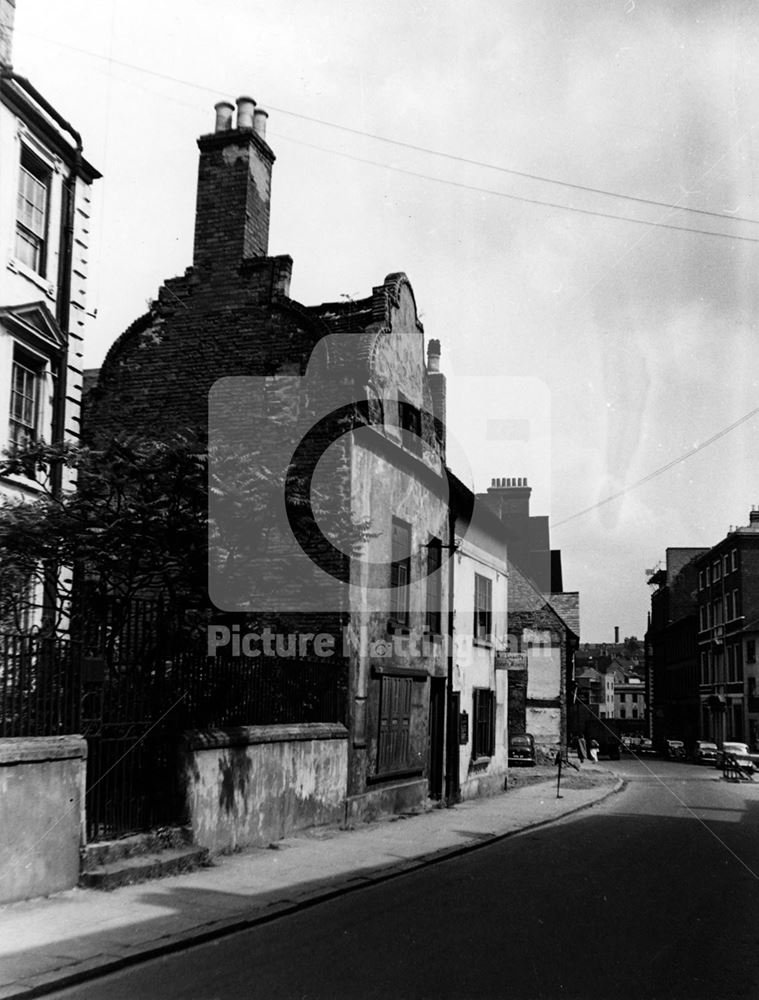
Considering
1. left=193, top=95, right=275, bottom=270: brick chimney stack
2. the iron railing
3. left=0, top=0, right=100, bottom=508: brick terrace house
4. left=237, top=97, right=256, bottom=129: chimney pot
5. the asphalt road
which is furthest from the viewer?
left=237, top=97, right=256, bottom=129: chimney pot

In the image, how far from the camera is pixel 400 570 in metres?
17.2

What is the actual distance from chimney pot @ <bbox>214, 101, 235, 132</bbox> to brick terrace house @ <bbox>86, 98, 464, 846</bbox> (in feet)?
0.12

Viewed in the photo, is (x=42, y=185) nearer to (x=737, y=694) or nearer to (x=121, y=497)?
(x=121, y=497)

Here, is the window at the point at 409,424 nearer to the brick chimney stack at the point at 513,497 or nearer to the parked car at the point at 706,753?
the brick chimney stack at the point at 513,497

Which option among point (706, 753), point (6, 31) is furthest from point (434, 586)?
point (706, 753)

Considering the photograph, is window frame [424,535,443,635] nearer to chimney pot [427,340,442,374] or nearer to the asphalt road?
chimney pot [427,340,442,374]

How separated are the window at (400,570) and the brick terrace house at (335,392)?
1.5 inches

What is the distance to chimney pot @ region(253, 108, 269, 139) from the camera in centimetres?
1758

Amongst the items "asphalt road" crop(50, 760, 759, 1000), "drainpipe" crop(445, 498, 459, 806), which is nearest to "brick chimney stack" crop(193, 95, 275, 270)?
"drainpipe" crop(445, 498, 459, 806)

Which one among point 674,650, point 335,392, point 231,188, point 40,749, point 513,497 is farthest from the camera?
point 674,650

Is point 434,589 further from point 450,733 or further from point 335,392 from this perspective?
point 335,392

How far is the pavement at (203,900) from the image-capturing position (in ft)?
21.8

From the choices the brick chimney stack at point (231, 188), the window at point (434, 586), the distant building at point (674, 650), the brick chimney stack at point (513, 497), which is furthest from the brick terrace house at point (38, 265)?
the distant building at point (674, 650)

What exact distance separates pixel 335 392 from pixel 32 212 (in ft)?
17.1
